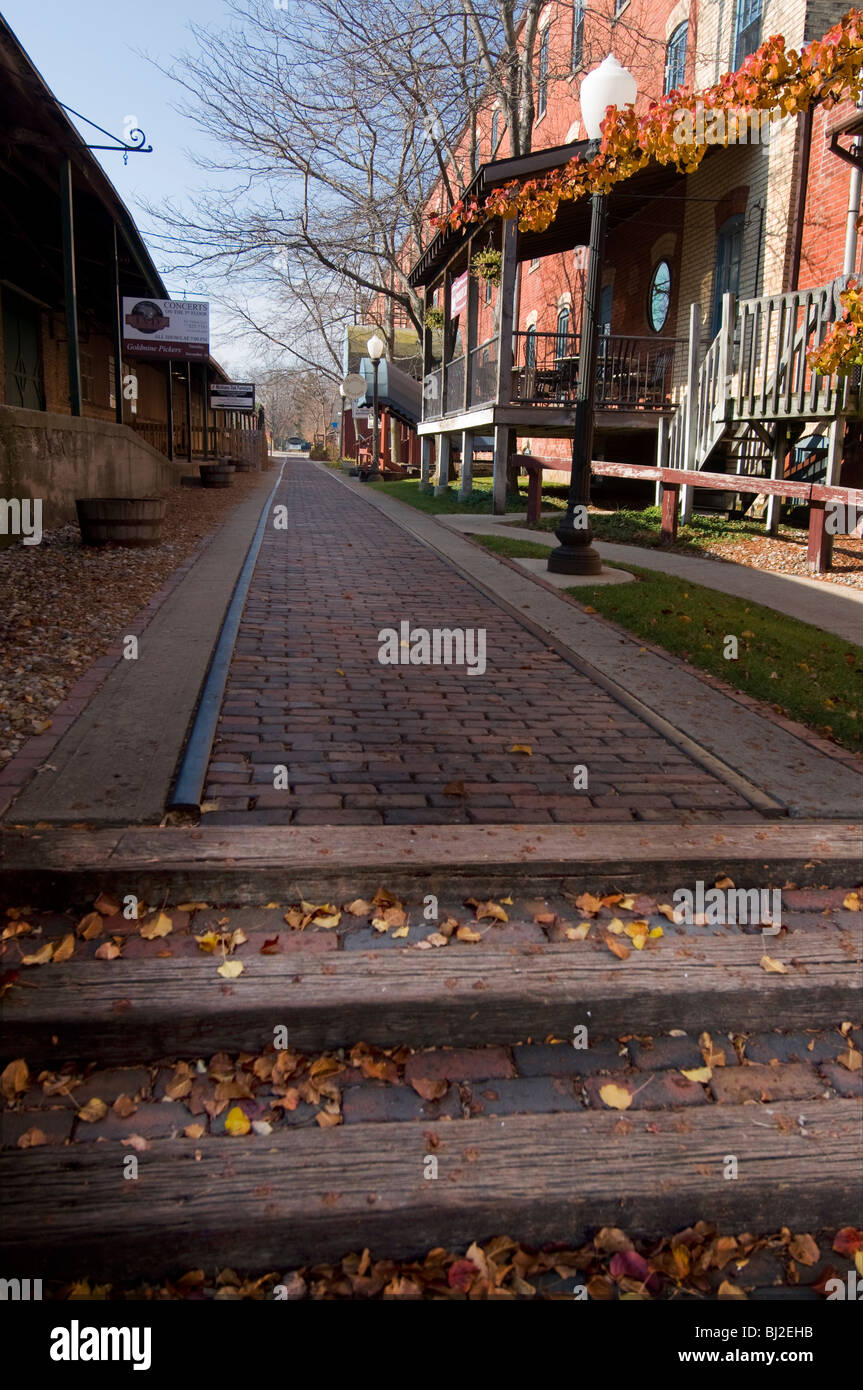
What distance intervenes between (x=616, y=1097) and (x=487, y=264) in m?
19.0

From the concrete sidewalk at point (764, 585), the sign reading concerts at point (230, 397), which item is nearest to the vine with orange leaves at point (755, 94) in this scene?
the concrete sidewalk at point (764, 585)

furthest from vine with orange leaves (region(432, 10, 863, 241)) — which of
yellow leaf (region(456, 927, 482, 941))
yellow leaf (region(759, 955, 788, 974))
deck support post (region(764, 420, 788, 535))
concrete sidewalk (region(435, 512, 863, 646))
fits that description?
deck support post (region(764, 420, 788, 535))

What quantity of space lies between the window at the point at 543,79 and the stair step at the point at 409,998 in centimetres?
2530

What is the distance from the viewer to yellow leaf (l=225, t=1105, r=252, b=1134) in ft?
8.66

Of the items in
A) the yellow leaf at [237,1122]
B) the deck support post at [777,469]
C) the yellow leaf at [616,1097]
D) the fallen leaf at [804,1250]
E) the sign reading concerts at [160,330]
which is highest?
the sign reading concerts at [160,330]

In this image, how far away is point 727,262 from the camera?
16.5 meters

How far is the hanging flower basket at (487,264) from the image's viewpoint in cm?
1770

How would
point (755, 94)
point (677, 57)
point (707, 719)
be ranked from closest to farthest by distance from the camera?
point (707, 719)
point (755, 94)
point (677, 57)

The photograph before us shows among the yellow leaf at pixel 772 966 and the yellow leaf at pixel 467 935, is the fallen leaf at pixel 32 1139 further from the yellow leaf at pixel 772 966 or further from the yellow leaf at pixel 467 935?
the yellow leaf at pixel 772 966

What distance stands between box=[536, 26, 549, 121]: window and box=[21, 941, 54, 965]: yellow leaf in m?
25.5
